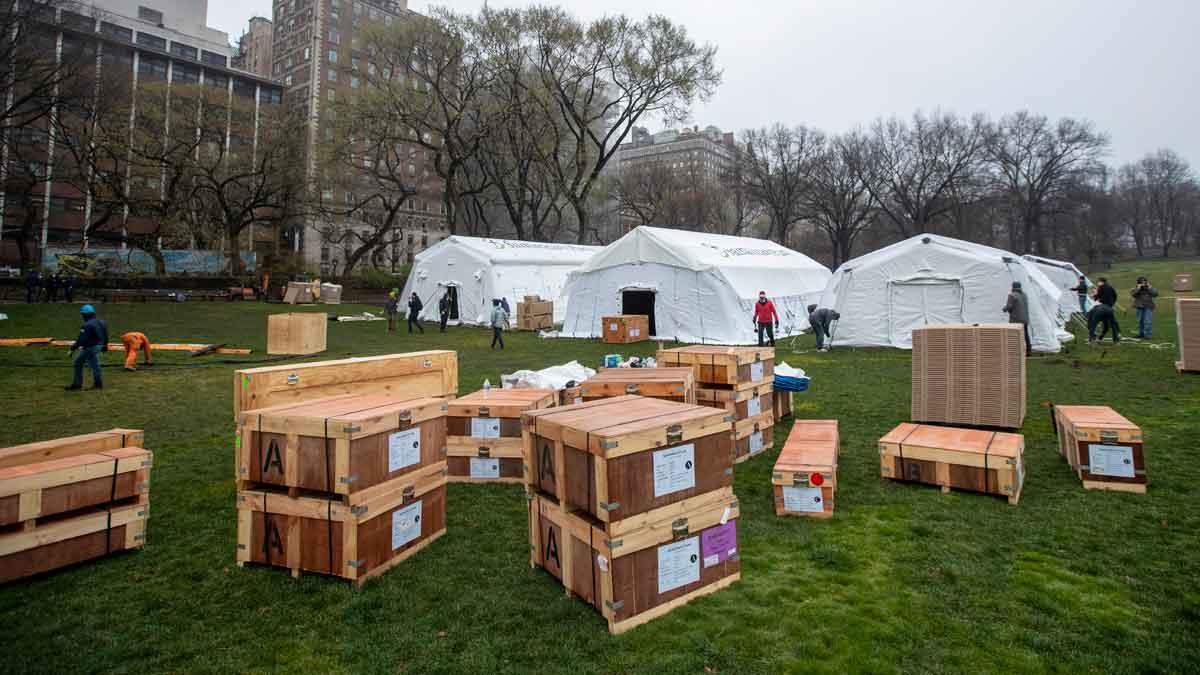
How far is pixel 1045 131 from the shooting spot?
151 ft

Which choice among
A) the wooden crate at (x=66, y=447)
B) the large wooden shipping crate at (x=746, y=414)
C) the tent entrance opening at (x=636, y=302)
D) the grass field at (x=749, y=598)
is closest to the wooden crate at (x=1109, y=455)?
the grass field at (x=749, y=598)

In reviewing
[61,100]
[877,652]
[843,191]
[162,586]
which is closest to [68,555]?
[162,586]

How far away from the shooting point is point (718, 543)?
433 cm

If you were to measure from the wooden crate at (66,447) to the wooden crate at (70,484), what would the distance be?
0.38 ft

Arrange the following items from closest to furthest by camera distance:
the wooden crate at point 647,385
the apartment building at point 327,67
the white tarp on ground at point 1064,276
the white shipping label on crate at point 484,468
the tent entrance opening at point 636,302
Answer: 1. the wooden crate at point 647,385
2. the white shipping label on crate at point 484,468
3. the tent entrance opening at point 636,302
4. the white tarp on ground at point 1064,276
5. the apartment building at point 327,67

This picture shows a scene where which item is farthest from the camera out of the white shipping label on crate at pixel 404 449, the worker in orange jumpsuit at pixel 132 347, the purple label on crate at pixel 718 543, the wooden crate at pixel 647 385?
→ the worker in orange jumpsuit at pixel 132 347

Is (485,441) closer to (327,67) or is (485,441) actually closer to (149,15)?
(327,67)

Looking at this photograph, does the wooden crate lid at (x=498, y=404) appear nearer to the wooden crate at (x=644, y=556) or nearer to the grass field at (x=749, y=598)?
the grass field at (x=749, y=598)

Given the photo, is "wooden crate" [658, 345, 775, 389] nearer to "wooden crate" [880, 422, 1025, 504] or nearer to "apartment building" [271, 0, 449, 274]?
"wooden crate" [880, 422, 1025, 504]

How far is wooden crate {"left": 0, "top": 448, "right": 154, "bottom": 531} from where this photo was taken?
444 cm

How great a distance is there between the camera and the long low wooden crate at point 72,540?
4441mm

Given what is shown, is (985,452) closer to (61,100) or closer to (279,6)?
(61,100)

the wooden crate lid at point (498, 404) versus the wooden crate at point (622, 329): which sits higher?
the wooden crate at point (622, 329)

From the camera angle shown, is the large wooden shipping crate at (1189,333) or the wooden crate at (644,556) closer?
the wooden crate at (644,556)
